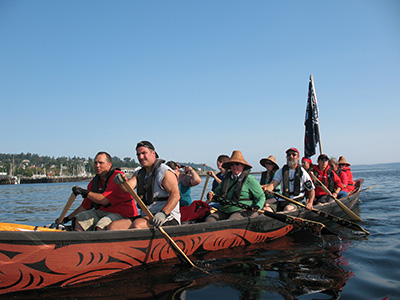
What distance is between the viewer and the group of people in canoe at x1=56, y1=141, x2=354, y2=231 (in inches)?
193

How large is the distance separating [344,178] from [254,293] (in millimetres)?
8681

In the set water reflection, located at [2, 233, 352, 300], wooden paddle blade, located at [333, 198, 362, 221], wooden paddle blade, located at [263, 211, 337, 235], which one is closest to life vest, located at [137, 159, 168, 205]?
water reflection, located at [2, 233, 352, 300]

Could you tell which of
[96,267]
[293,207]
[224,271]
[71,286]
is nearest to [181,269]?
[224,271]

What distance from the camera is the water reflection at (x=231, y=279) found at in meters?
3.97

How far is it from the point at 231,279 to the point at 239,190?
1928 mm

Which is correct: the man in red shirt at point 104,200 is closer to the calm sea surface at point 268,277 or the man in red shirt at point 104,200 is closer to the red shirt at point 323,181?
the calm sea surface at point 268,277

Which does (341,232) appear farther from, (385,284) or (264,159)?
(385,284)

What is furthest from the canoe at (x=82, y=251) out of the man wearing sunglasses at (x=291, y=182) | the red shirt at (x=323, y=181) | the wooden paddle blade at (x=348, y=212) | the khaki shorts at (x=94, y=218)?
the red shirt at (x=323, y=181)

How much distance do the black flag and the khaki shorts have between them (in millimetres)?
11117

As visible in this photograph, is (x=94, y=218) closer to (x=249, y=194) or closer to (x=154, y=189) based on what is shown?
(x=154, y=189)

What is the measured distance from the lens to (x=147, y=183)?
16.7 feet

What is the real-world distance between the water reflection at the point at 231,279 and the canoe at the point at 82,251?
13 cm

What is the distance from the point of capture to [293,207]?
307 inches

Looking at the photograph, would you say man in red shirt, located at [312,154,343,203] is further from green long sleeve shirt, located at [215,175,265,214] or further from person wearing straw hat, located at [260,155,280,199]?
green long sleeve shirt, located at [215,175,265,214]
